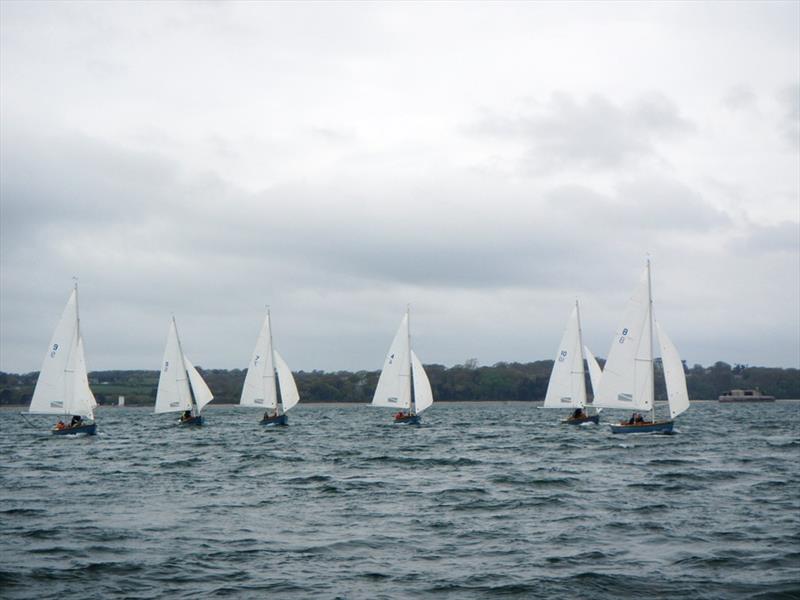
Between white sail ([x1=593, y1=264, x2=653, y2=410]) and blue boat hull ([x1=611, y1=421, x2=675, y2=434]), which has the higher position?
white sail ([x1=593, y1=264, x2=653, y2=410])

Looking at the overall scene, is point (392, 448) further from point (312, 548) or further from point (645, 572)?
point (645, 572)

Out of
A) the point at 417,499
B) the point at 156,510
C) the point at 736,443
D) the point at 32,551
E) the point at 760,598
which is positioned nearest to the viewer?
the point at 760,598

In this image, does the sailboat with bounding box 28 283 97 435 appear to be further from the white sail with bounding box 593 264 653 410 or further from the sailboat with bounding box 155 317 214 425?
the white sail with bounding box 593 264 653 410

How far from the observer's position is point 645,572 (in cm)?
1483

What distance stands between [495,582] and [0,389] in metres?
180

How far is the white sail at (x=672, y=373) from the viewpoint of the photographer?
1897 inches

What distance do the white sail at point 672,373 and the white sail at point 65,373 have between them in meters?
35.0

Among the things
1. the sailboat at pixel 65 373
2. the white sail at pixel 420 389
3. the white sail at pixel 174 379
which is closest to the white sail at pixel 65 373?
the sailboat at pixel 65 373

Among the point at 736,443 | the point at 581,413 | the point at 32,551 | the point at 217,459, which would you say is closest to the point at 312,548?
the point at 32,551

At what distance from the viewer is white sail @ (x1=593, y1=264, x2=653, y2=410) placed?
49.4 metres

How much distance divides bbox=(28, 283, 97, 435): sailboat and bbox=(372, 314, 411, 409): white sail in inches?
983

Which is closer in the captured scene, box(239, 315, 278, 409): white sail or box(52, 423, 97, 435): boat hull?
box(52, 423, 97, 435): boat hull

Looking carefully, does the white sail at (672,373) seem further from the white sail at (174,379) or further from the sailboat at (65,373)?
the white sail at (174,379)

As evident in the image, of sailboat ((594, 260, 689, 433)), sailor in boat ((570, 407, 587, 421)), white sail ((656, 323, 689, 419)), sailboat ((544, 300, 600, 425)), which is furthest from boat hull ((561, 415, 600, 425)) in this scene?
white sail ((656, 323, 689, 419))
